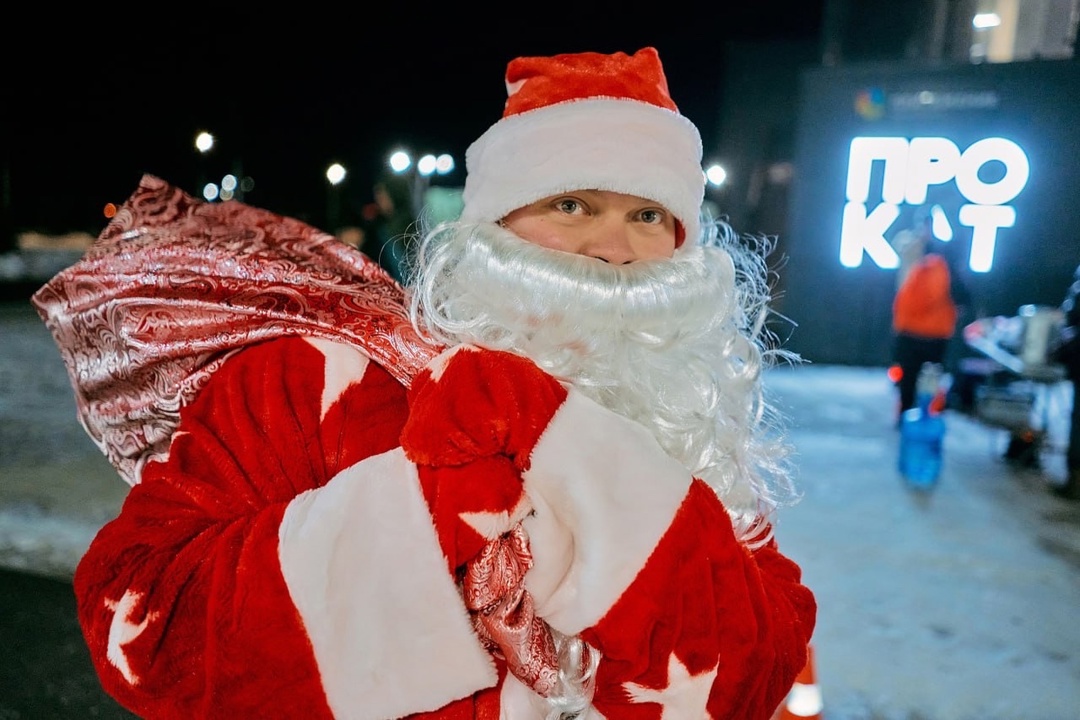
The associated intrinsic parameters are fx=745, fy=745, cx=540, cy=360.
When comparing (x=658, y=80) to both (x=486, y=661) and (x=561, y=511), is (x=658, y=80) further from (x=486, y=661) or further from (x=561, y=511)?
(x=486, y=661)

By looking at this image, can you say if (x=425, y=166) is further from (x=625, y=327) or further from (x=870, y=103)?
(x=625, y=327)

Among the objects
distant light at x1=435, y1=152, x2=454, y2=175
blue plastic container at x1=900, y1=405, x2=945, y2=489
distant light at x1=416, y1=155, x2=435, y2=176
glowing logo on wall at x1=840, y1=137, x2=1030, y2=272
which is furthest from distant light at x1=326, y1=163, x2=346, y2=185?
blue plastic container at x1=900, y1=405, x2=945, y2=489

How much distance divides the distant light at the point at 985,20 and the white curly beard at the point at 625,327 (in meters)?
7.08

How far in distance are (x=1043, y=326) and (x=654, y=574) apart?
5053 millimetres

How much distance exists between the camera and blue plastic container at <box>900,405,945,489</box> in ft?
15.4

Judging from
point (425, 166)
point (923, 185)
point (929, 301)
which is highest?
point (923, 185)

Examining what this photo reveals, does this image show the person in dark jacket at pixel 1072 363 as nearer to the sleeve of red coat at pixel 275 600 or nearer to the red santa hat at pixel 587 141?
the red santa hat at pixel 587 141

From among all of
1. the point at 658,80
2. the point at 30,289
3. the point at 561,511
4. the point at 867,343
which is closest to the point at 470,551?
the point at 561,511

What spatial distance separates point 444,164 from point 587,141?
1946 centimetres

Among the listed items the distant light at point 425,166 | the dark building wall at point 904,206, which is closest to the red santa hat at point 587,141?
the dark building wall at point 904,206

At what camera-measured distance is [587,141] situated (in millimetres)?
1168

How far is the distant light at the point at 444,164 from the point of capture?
19234 millimetres

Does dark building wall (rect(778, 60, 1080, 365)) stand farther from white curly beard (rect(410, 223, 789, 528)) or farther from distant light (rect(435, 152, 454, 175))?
distant light (rect(435, 152, 454, 175))

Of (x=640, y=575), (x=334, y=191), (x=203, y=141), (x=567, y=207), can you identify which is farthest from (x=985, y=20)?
(x=334, y=191)
